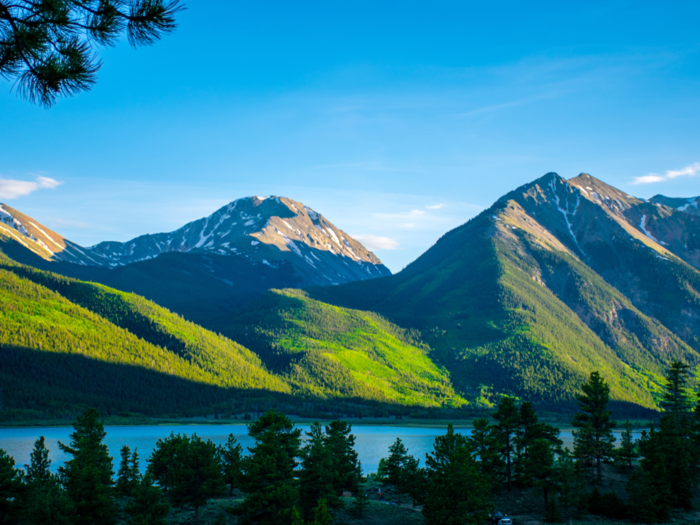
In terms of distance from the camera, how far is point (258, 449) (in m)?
53.7

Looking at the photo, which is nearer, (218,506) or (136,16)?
(136,16)

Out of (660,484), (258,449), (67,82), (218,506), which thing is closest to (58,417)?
(218,506)

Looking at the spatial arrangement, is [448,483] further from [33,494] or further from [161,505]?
[33,494]

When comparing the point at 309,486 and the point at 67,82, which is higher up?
the point at 67,82

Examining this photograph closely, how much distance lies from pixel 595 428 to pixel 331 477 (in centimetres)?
3868

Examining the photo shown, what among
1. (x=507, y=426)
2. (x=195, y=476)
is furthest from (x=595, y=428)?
(x=195, y=476)

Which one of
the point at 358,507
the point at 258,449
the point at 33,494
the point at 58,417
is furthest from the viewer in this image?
the point at 58,417

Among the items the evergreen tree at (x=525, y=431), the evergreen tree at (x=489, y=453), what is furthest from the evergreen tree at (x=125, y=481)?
the evergreen tree at (x=525, y=431)

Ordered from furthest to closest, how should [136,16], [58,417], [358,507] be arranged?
[58,417]
[358,507]
[136,16]

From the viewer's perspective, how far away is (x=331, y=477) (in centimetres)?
5616

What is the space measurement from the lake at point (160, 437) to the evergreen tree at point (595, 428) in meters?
40.6

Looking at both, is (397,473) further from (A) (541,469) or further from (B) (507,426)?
(A) (541,469)

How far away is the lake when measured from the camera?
114688 millimetres

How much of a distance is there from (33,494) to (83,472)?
434 centimetres
